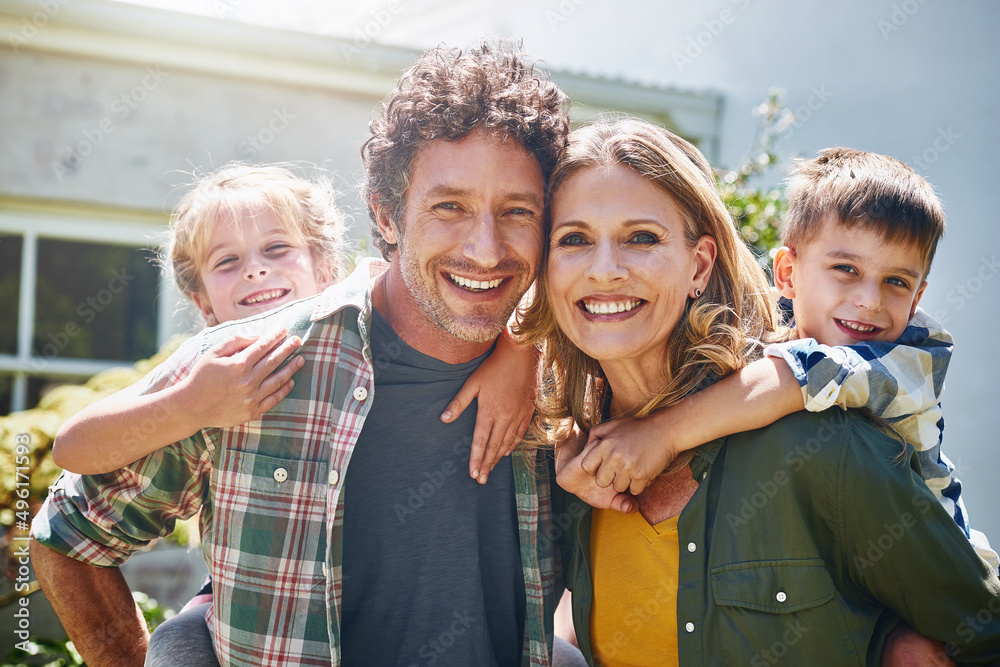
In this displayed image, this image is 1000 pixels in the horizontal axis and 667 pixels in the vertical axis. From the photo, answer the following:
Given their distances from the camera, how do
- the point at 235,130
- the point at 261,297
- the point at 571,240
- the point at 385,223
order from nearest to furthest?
1. the point at 571,240
2. the point at 385,223
3. the point at 261,297
4. the point at 235,130

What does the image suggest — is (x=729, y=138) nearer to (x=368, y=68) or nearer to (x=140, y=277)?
(x=368, y=68)

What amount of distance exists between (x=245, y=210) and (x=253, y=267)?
25 centimetres

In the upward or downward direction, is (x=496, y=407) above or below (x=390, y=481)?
above

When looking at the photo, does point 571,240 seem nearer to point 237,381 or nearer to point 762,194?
point 237,381

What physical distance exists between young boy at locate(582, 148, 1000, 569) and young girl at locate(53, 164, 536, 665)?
0.34 m

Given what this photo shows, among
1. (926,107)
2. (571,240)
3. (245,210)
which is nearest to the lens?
(571,240)

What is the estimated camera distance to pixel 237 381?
1970 millimetres

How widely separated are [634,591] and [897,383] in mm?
834

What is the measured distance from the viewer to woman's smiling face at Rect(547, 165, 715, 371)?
81.4 inches

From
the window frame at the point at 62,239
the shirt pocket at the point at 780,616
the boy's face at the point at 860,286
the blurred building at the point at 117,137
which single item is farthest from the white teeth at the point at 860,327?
the window frame at the point at 62,239

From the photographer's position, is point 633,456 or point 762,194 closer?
point 633,456

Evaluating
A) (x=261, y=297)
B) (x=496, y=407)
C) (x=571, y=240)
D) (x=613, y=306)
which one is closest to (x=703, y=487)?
(x=613, y=306)

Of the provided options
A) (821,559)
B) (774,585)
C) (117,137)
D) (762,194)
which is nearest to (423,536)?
(774,585)

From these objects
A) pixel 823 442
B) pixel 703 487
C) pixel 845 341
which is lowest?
pixel 703 487
